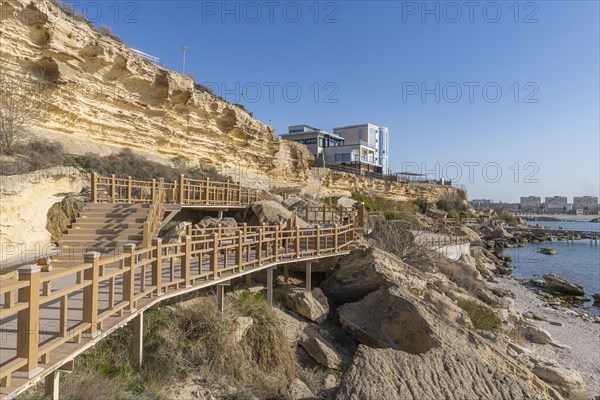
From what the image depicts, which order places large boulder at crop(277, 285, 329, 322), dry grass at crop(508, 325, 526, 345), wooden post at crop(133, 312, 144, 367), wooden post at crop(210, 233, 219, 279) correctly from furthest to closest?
dry grass at crop(508, 325, 526, 345) → large boulder at crop(277, 285, 329, 322) → wooden post at crop(210, 233, 219, 279) → wooden post at crop(133, 312, 144, 367)

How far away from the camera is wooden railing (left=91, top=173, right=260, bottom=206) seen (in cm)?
1256

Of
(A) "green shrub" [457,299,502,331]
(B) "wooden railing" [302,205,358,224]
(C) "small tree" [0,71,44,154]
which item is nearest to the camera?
(A) "green shrub" [457,299,502,331]

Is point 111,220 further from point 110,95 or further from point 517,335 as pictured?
point 517,335

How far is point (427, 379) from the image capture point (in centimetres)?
572

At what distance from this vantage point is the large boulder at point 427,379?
211 inches

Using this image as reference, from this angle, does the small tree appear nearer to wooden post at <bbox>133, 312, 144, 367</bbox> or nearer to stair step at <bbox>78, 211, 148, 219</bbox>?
stair step at <bbox>78, 211, 148, 219</bbox>

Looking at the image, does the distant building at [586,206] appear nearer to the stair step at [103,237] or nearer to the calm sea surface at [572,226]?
the calm sea surface at [572,226]

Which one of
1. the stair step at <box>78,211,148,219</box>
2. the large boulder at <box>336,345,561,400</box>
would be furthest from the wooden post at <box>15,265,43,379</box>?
the stair step at <box>78,211,148,219</box>

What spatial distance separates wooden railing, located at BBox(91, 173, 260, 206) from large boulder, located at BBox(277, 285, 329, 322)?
6.58 m

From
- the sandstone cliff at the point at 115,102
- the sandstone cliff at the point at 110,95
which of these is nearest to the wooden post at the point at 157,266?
the sandstone cliff at the point at 115,102

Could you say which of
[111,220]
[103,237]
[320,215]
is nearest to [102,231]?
[103,237]

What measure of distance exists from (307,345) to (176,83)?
68.1 feet

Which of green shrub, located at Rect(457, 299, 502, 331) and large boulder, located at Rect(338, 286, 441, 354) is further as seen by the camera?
green shrub, located at Rect(457, 299, 502, 331)

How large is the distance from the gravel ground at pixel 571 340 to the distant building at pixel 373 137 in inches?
1883
